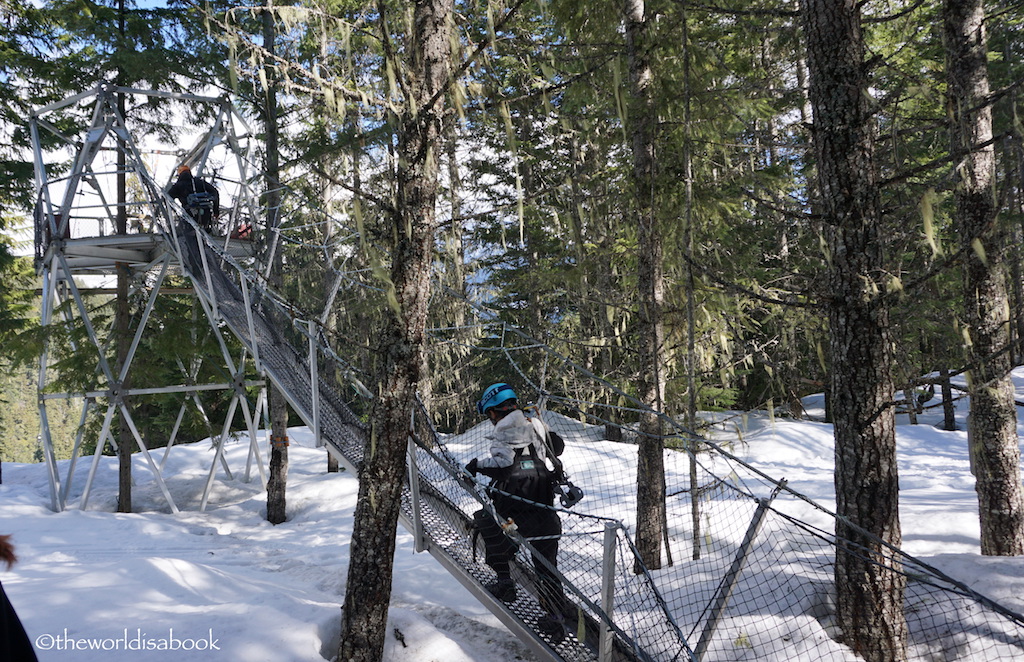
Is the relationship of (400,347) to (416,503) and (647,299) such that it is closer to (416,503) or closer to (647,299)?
(416,503)

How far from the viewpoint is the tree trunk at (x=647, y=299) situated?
6836 mm

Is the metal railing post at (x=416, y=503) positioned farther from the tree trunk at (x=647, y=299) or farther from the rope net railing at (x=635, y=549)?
the tree trunk at (x=647, y=299)

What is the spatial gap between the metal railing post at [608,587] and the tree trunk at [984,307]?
4109 millimetres

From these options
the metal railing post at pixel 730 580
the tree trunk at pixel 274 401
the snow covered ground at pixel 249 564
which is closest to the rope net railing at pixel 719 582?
the metal railing post at pixel 730 580

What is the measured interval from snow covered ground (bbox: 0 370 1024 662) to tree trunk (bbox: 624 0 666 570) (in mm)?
1082

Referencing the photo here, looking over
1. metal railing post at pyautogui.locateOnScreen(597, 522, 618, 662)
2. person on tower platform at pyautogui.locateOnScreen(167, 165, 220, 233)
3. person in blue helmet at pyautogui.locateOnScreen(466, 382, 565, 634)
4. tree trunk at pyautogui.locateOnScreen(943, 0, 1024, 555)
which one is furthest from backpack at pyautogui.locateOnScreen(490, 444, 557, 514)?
person on tower platform at pyautogui.locateOnScreen(167, 165, 220, 233)

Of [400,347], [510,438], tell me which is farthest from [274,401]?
[400,347]

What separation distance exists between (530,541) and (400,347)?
6.62 feet

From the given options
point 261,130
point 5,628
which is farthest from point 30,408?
point 5,628

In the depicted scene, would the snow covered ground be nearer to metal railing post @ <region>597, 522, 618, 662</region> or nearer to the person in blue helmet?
the person in blue helmet

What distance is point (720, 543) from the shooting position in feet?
25.8

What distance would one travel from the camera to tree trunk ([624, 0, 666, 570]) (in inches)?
269

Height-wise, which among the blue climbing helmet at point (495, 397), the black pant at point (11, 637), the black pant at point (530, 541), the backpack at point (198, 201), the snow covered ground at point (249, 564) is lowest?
the snow covered ground at point (249, 564)

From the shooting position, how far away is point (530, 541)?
16.2 feet
